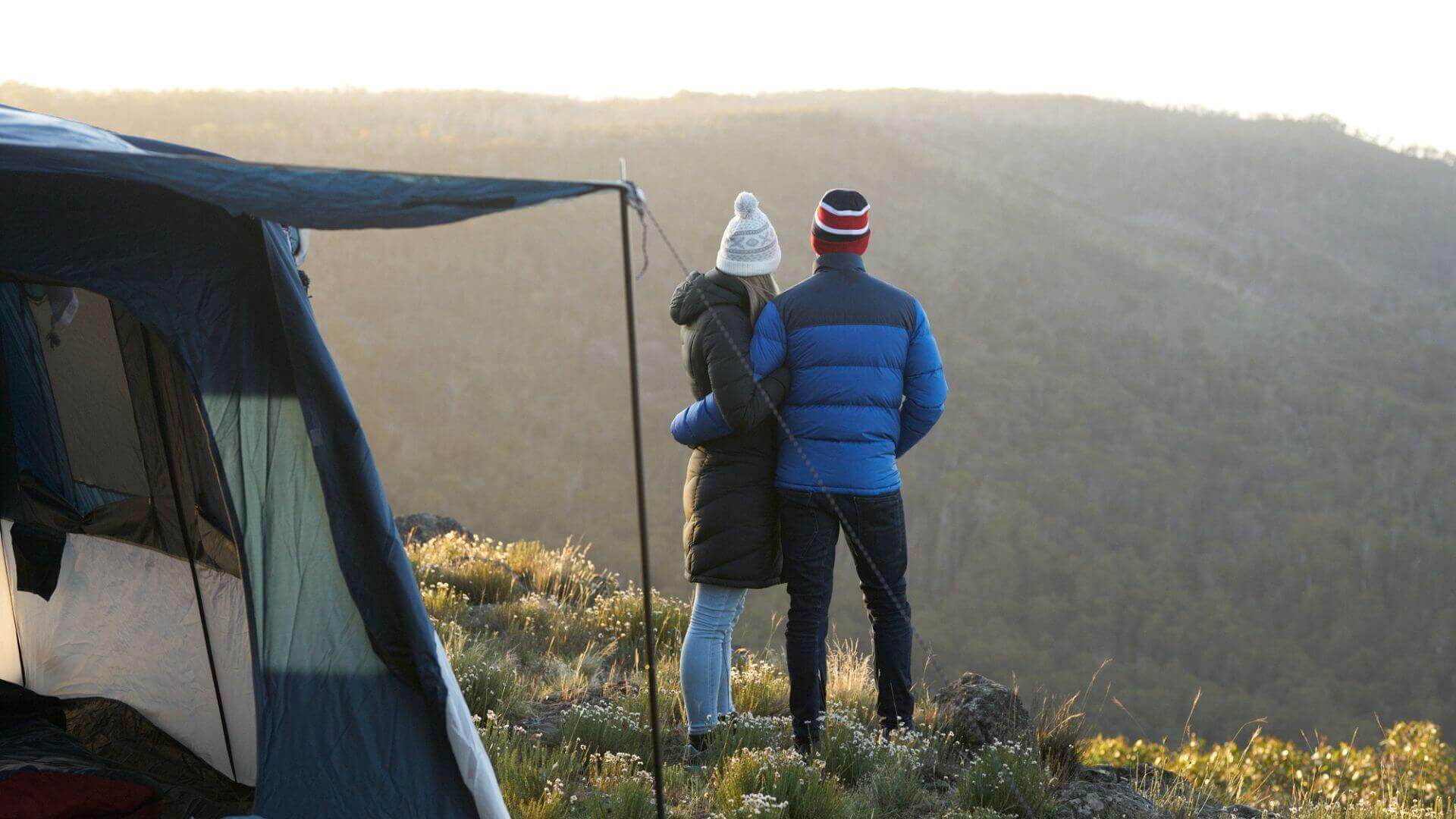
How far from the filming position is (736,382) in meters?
3.23

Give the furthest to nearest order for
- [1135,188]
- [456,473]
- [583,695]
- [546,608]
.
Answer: [1135,188]
[456,473]
[546,608]
[583,695]

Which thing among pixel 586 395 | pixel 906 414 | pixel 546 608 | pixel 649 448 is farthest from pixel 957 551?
pixel 906 414

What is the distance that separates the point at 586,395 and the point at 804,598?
2870 centimetres

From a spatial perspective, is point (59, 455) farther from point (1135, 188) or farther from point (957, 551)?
point (1135, 188)

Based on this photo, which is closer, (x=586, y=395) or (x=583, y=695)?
(x=583, y=695)

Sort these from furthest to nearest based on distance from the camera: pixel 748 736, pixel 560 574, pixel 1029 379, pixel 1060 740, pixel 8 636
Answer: pixel 1029 379 → pixel 560 574 → pixel 1060 740 → pixel 8 636 → pixel 748 736

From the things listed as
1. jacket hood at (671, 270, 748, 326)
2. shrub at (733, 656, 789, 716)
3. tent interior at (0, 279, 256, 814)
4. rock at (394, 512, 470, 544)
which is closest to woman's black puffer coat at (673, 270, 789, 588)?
jacket hood at (671, 270, 748, 326)

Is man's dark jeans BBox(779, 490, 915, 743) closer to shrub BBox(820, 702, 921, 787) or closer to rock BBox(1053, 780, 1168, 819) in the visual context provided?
shrub BBox(820, 702, 921, 787)

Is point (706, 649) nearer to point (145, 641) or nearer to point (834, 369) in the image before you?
point (834, 369)

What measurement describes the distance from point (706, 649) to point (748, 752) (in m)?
0.33

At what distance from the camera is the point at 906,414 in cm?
359

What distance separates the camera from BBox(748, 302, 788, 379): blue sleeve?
3334 millimetres

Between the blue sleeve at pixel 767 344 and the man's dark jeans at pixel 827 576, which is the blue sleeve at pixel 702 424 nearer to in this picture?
the blue sleeve at pixel 767 344

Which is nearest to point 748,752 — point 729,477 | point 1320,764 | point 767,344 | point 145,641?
point 729,477
